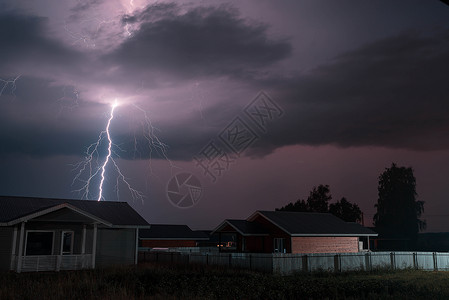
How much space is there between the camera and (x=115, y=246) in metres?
30.3

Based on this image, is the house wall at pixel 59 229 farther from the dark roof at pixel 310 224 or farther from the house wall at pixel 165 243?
the house wall at pixel 165 243

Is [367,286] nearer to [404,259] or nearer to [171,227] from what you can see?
[404,259]

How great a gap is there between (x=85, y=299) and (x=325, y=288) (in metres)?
9.85

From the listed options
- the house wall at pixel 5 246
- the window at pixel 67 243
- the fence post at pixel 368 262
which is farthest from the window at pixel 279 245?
the house wall at pixel 5 246

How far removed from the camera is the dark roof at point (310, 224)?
122ft

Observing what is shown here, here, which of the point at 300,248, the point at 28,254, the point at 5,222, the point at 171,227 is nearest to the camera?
the point at 5,222

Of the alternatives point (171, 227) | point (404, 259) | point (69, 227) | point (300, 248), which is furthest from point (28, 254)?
point (171, 227)

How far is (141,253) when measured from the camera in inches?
1581

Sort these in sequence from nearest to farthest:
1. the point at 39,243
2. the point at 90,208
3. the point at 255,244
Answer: the point at 39,243 < the point at 90,208 < the point at 255,244

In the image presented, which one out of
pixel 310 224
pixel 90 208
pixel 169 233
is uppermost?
pixel 90 208

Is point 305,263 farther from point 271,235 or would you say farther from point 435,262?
point 435,262

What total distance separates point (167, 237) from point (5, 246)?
3104cm

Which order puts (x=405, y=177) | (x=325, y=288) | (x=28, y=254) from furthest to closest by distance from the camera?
(x=405, y=177), (x=28, y=254), (x=325, y=288)

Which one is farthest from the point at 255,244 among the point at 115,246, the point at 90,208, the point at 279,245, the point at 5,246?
the point at 5,246
